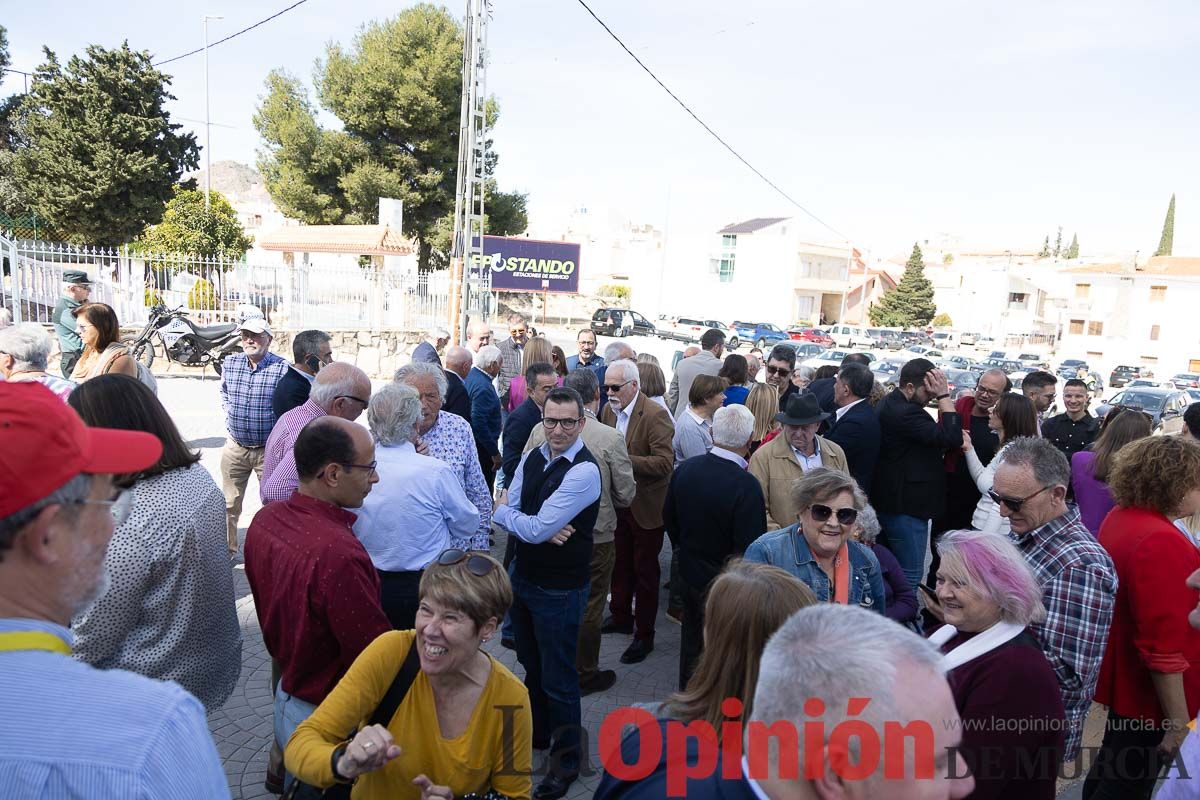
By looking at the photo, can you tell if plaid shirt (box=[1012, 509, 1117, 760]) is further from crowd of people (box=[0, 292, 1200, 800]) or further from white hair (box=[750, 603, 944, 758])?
white hair (box=[750, 603, 944, 758])

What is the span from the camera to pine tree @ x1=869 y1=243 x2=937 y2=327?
58.8m

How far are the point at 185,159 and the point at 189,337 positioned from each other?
625 inches

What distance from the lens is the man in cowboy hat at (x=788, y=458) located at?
14.0ft

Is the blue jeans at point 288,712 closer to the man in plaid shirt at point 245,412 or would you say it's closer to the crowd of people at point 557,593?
the crowd of people at point 557,593

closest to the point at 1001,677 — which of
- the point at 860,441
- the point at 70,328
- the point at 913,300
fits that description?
the point at 860,441

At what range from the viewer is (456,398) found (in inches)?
228

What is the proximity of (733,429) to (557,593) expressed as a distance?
4.11 feet

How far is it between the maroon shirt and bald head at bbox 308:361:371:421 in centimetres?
134

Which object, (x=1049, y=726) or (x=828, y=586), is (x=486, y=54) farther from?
(x=1049, y=726)

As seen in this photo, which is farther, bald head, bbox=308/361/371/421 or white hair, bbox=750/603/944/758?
bald head, bbox=308/361/371/421

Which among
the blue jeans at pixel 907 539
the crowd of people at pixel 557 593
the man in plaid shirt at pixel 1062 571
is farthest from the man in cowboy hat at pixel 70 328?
the man in plaid shirt at pixel 1062 571

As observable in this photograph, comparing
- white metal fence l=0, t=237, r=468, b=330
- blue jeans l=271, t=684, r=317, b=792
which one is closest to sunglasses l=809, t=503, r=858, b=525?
blue jeans l=271, t=684, r=317, b=792

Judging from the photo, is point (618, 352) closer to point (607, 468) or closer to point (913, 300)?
point (607, 468)

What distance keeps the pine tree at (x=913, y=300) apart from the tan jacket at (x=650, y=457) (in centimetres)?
5871
